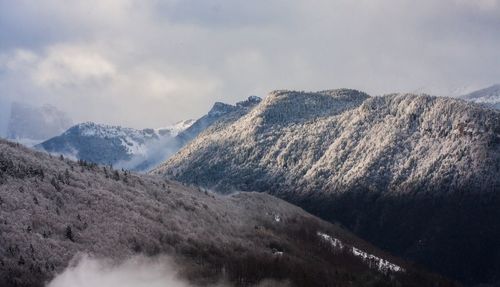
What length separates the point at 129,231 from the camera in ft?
225

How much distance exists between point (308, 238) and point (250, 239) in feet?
100.0

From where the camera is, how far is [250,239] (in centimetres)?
9156

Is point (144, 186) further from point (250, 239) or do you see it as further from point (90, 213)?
point (90, 213)

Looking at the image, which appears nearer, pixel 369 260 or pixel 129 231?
pixel 129 231

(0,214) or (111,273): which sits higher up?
(0,214)

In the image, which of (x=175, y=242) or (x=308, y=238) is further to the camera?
(x=308, y=238)

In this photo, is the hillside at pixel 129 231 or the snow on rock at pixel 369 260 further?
the snow on rock at pixel 369 260

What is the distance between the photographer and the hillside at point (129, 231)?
55.3 metres

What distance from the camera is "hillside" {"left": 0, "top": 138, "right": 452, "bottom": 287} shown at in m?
55.3

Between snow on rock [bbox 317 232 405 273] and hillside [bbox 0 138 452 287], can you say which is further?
snow on rock [bbox 317 232 405 273]

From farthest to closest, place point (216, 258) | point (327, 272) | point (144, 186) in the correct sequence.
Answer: point (144, 186) < point (327, 272) < point (216, 258)

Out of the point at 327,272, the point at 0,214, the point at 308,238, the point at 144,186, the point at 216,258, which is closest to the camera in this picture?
the point at 0,214

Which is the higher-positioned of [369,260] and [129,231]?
[369,260]

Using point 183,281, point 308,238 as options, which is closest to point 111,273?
point 183,281
